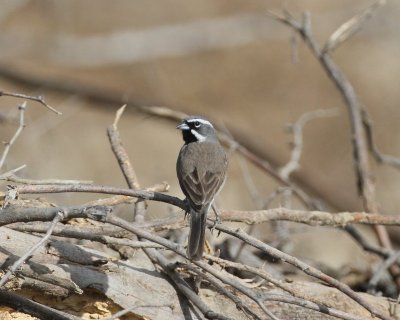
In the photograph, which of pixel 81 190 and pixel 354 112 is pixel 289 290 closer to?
pixel 81 190

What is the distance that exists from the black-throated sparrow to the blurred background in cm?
629

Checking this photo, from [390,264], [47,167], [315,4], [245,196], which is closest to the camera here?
[390,264]

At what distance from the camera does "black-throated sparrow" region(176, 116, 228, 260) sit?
197 inches

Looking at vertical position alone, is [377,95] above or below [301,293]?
above

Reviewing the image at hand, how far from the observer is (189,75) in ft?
50.2

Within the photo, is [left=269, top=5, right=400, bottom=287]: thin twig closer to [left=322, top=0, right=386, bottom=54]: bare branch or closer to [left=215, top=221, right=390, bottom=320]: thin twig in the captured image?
[left=322, top=0, right=386, bottom=54]: bare branch

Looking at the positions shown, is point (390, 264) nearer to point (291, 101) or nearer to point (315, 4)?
point (291, 101)

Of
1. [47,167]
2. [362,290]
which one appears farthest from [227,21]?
[362,290]

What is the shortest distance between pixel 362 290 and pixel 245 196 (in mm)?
5702

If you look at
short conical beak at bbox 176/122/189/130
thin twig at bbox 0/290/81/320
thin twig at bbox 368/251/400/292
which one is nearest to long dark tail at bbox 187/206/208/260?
thin twig at bbox 0/290/81/320

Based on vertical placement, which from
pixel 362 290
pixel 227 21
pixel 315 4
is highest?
pixel 315 4

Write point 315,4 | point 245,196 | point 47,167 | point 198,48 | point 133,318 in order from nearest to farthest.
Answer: point 133,318, point 47,167, point 245,196, point 198,48, point 315,4

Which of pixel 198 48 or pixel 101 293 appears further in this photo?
pixel 198 48

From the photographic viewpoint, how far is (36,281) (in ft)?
15.7
